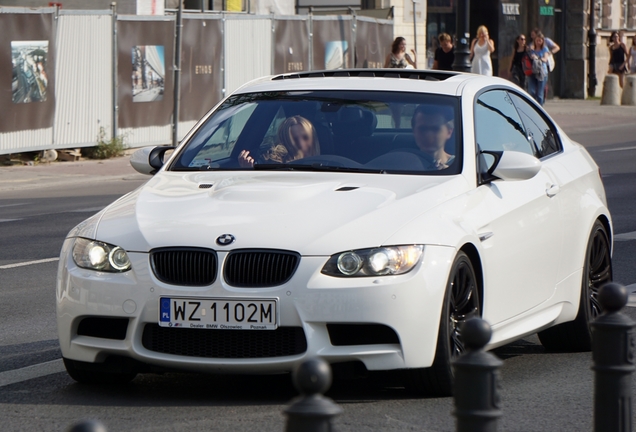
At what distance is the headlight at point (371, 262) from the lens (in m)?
5.50

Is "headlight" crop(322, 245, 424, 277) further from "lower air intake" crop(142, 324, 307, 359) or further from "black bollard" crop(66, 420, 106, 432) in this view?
"black bollard" crop(66, 420, 106, 432)

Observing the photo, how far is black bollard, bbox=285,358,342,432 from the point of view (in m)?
2.84

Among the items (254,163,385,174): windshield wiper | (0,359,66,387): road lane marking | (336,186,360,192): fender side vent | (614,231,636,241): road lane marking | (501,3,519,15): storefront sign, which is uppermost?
(501,3,519,15): storefront sign

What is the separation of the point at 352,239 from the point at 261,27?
20750 mm

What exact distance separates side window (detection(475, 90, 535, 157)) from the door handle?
0.31 m

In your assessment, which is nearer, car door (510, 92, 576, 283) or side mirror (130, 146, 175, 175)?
car door (510, 92, 576, 283)

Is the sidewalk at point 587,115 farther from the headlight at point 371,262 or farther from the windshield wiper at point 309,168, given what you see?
the headlight at point 371,262

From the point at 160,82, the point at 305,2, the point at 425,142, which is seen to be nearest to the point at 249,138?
the point at 425,142

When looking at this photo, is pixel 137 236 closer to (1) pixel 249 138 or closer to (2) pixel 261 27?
(1) pixel 249 138

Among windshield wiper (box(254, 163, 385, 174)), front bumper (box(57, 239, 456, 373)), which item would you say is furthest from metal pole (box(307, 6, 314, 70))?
front bumper (box(57, 239, 456, 373))

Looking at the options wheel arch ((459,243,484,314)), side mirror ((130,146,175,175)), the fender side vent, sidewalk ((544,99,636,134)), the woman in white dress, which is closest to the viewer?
wheel arch ((459,243,484,314))

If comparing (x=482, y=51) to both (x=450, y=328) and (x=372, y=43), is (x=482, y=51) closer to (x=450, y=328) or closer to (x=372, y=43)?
(x=372, y=43)

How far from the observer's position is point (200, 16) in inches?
953

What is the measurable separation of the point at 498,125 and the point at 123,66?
637 inches
